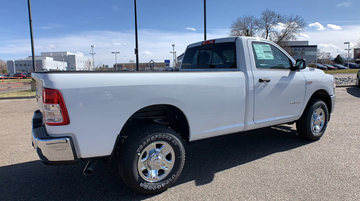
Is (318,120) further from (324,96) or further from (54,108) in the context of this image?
(54,108)

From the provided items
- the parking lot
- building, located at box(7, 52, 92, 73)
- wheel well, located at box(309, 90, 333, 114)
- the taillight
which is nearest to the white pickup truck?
the taillight

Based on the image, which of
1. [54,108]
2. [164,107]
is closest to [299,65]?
[164,107]

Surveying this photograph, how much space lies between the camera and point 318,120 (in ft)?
16.0

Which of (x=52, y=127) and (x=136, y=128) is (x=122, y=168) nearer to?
(x=136, y=128)

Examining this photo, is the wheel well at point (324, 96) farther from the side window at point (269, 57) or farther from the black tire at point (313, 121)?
the side window at point (269, 57)

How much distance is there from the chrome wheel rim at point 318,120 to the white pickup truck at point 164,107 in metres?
0.05

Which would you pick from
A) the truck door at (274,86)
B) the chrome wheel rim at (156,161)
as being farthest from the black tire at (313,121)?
the chrome wheel rim at (156,161)

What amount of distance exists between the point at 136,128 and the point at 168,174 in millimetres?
699

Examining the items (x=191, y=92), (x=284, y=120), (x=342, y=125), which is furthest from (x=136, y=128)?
(x=342, y=125)

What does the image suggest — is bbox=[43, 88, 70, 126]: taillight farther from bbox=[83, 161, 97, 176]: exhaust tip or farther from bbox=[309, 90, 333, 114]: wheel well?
bbox=[309, 90, 333, 114]: wheel well

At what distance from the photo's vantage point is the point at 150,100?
2.81 metres

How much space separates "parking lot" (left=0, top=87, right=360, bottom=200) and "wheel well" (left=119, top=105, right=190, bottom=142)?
0.68m

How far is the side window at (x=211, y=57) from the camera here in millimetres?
4066

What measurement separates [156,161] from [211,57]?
2297mm
